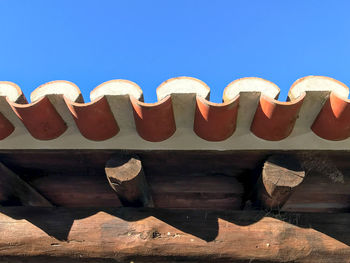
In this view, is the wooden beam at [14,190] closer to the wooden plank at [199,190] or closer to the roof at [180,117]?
the roof at [180,117]

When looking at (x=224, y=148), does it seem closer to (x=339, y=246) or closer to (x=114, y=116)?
(x=114, y=116)

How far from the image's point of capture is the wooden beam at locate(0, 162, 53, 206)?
1.87 metres

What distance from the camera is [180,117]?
1.60 metres

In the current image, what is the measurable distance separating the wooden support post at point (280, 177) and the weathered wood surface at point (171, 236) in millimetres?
186

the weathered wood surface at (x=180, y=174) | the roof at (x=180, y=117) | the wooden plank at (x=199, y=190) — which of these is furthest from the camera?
the wooden plank at (x=199, y=190)

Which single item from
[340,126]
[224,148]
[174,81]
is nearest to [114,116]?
[174,81]

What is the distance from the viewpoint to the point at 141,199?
71.1 inches

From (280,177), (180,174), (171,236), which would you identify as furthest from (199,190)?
(280,177)

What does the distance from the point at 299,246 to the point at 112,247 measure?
41.1 inches

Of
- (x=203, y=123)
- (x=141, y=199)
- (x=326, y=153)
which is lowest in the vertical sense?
(x=141, y=199)

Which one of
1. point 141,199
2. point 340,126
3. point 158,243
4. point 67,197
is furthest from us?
point 67,197

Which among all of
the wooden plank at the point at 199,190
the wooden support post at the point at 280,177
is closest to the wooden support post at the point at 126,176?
the wooden plank at the point at 199,190

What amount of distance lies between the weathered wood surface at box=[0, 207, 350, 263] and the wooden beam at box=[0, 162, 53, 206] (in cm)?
15

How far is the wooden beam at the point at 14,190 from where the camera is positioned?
73.7 inches
